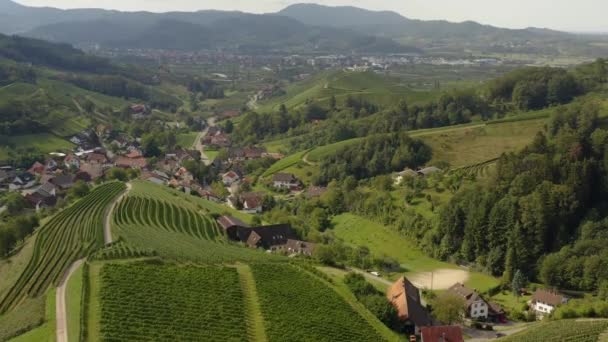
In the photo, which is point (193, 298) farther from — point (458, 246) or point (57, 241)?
point (458, 246)

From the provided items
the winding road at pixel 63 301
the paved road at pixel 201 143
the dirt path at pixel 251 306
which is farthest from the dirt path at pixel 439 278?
the paved road at pixel 201 143

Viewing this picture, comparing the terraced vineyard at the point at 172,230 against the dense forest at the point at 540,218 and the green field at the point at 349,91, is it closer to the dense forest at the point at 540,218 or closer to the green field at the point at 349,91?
the dense forest at the point at 540,218

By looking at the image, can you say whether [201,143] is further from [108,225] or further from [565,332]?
[565,332]

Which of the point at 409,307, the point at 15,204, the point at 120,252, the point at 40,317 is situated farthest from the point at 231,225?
the point at 15,204

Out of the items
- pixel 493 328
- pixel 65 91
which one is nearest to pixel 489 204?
pixel 493 328

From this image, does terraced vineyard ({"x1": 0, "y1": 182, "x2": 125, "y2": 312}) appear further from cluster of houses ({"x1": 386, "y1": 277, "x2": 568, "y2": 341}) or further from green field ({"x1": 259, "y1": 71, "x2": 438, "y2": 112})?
green field ({"x1": 259, "y1": 71, "x2": 438, "y2": 112})

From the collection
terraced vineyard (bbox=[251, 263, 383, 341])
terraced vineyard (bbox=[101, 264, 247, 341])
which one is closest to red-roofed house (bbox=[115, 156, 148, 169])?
terraced vineyard (bbox=[251, 263, 383, 341])
